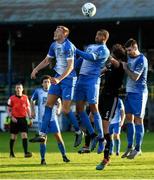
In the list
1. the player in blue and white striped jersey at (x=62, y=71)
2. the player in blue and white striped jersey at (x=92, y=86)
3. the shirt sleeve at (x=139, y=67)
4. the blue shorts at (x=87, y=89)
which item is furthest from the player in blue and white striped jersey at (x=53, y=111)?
the shirt sleeve at (x=139, y=67)

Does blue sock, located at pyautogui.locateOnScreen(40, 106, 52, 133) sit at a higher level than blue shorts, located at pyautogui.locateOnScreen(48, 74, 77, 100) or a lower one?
lower

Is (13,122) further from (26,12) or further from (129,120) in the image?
(26,12)

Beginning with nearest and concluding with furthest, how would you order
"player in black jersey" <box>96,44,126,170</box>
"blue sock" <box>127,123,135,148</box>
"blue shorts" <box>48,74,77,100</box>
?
"player in black jersey" <box>96,44,126,170</box> < "blue shorts" <box>48,74,77,100</box> < "blue sock" <box>127,123,135,148</box>

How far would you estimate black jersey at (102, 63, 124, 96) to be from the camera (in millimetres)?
16266

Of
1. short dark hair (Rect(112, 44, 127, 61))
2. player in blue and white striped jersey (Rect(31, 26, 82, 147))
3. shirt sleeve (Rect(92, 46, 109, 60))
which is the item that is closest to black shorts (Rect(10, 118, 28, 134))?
player in blue and white striped jersey (Rect(31, 26, 82, 147))

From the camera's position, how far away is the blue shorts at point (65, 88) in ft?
53.7

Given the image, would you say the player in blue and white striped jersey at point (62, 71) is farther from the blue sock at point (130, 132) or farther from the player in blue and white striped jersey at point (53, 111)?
the blue sock at point (130, 132)

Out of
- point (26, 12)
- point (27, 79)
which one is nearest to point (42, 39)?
point (27, 79)

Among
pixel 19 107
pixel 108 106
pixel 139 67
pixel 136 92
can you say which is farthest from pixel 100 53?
pixel 19 107

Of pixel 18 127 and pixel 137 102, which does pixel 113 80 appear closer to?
pixel 137 102

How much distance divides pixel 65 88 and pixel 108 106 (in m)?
0.97

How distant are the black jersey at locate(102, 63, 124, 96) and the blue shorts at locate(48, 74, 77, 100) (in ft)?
2.19

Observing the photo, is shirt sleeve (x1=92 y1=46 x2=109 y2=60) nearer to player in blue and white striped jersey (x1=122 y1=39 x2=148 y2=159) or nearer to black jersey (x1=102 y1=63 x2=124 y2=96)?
black jersey (x1=102 y1=63 x2=124 y2=96)

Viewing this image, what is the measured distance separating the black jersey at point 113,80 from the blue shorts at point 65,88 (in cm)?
67
